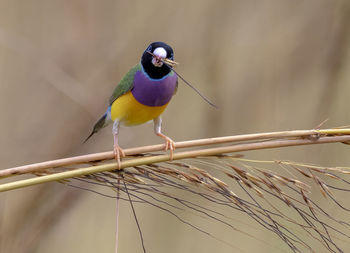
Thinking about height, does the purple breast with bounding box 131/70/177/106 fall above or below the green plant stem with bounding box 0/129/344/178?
above

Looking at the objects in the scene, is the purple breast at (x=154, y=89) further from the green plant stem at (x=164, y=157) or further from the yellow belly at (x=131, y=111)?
the green plant stem at (x=164, y=157)

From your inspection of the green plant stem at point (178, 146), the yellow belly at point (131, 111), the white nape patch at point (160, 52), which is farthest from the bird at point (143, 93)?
the green plant stem at point (178, 146)

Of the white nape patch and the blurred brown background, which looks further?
the blurred brown background

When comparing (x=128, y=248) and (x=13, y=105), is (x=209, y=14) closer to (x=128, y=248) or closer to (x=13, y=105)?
(x=13, y=105)

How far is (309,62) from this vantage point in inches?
98.6

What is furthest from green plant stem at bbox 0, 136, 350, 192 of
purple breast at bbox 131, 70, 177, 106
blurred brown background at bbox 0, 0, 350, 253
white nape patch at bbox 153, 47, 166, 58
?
blurred brown background at bbox 0, 0, 350, 253

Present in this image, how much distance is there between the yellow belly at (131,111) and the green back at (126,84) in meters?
0.02

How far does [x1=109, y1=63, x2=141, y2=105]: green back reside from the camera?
7.26ft

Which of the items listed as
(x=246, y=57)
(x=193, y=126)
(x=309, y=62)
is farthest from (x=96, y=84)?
(x=309, y=62)

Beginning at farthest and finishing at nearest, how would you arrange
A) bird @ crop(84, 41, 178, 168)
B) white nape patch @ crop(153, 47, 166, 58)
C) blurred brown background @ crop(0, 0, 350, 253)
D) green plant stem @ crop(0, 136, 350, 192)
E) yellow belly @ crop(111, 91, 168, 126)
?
blurred brown background @ crop(0, 0, 350, 253) < yellow belly @ crop(111, 91, 168, 126) < bird @ crop(84, 41, 178, 168) < white nape patch @ crop(153, 47, 166, 58) < green plant stem @ crop(0, 136, 350, 192)

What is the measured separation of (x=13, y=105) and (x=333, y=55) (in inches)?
66.0

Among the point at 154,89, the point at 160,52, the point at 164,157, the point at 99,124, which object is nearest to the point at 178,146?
the point at 164,157

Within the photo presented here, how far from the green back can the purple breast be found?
1.6 inches

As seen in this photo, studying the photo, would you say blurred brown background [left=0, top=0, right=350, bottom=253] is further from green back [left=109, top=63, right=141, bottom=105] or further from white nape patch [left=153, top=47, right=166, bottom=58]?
white nape patch [left=153, top=47, right=166, bottom=58]
